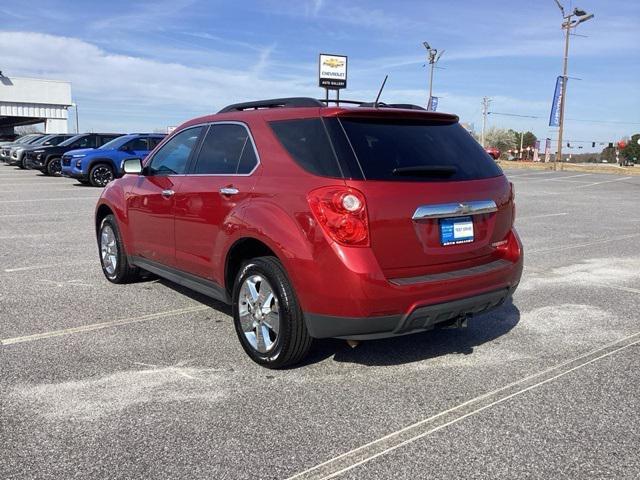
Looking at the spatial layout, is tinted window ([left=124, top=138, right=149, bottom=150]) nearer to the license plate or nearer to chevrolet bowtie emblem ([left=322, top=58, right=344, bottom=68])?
the license plate

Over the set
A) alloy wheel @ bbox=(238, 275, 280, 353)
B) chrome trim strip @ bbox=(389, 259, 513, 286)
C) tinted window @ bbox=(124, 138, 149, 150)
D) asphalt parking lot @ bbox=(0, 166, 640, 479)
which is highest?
tinted window @ bbox=(124, 138, 149, 150)

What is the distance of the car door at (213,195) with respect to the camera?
4188 millimetres

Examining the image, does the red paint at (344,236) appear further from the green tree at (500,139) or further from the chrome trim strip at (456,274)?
the green tree at (500,139)

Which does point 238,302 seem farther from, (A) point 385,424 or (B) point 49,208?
(B) point 49,208

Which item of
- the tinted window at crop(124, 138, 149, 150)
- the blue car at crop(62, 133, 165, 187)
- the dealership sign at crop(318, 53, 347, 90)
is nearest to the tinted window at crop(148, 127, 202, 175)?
the blue car at crop(62, 133, 165, 187)

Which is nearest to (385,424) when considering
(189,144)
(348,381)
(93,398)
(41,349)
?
(348,381)

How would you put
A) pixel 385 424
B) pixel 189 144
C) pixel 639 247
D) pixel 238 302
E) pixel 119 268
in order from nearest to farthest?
1. pixel 385 424
2. pixel 238 302
3. pixel 189 144
4. pixel 119 268
5. pixel 639 247

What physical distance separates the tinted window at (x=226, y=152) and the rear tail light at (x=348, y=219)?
929 mm

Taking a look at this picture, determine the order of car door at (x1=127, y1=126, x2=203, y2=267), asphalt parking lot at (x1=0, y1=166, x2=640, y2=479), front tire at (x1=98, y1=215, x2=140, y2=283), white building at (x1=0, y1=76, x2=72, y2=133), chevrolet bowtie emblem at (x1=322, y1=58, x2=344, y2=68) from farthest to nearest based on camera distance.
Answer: white building at (x1=0, y1=76, x2=72, y2=133) < chevrolet bowtie emblem at (x1=322, y1=58, x2=344, y2=68) < front tire at (x1=98, y1=215, x2=140, y2=283) < car door at (x1=127, y1=126, x2=203, y2=267) < asphalt parking lot at (x1=0, y1=166, x2=640, y2=479)

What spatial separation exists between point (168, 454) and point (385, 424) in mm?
1132

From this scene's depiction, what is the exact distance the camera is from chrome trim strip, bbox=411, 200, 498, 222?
11.7ft

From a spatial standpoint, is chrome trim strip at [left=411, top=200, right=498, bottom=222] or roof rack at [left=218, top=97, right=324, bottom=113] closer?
chrome trim strip at [left=411, top=200, right=498, bottom=222]

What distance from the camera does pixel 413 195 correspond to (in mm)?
3566

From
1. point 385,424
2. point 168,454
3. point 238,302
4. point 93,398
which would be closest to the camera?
point 168,454
